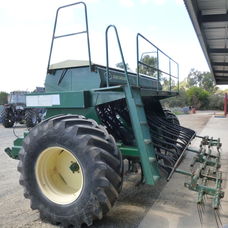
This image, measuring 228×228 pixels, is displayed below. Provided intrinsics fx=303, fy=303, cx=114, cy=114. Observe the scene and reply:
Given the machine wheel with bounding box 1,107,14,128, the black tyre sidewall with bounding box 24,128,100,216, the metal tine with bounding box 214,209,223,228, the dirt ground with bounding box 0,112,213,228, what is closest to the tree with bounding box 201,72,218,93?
the machine wheel with bounding box 1,107,14,128

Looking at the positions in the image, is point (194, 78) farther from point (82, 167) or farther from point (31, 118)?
point (82, 167)

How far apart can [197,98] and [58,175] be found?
134 ft

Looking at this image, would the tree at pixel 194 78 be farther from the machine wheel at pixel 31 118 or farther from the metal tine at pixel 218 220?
the metal tine at pixel 218 220

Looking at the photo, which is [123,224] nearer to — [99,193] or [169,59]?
[99,193]

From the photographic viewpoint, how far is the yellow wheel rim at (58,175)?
362cm

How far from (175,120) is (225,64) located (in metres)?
8.87

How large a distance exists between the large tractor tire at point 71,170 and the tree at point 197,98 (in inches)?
1597

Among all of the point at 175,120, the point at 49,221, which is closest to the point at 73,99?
the point at 49,221

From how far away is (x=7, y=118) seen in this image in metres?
17.7

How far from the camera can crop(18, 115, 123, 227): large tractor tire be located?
3.23 meters

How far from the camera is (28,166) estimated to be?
3641 mm

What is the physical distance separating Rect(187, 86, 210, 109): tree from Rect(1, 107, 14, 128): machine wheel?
29915 mm

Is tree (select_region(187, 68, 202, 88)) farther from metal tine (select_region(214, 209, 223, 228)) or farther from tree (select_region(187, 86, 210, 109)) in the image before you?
metal tine (select_region(214, 209, 223, 228))

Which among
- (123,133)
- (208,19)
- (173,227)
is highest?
(208,19)
